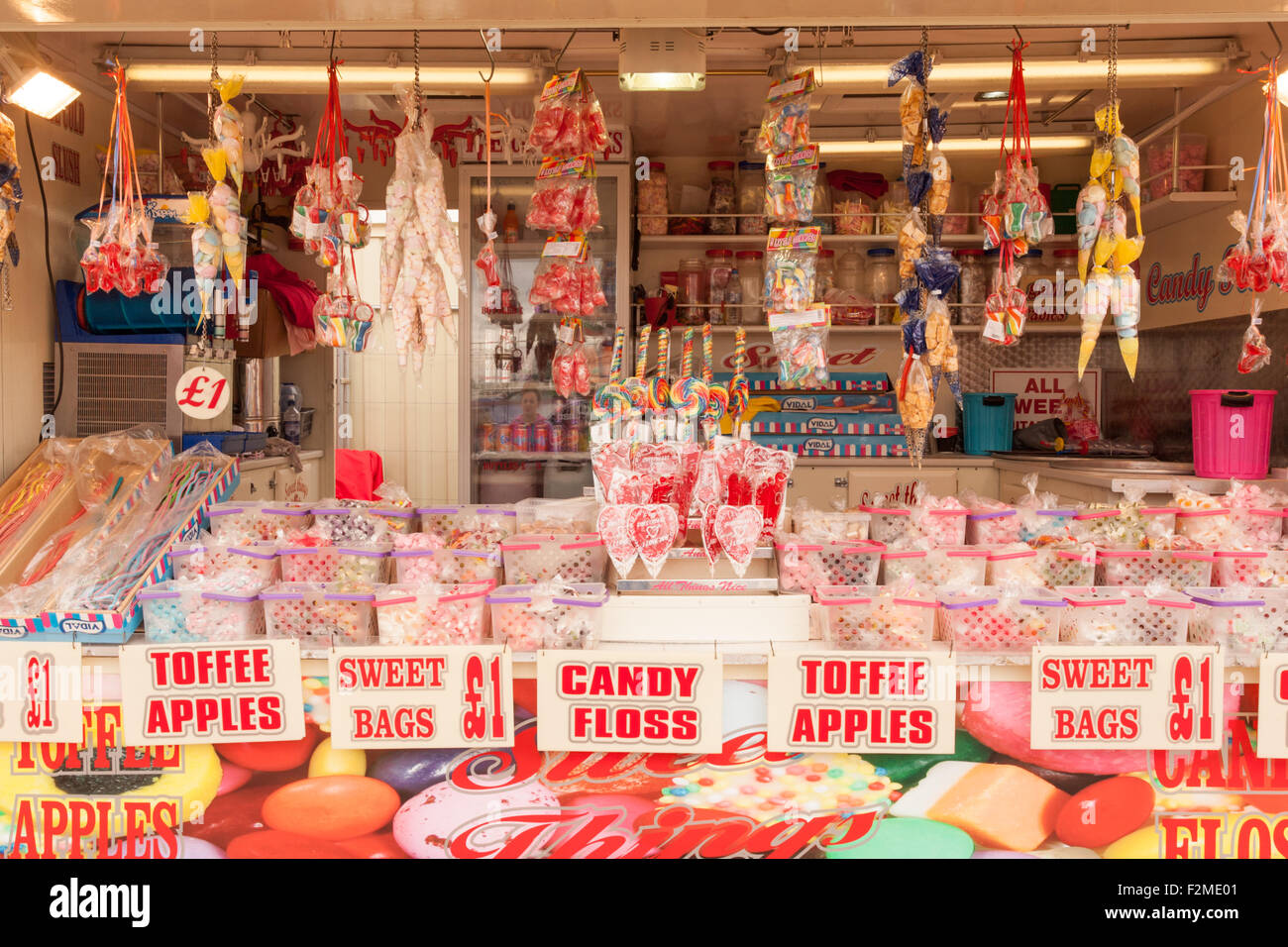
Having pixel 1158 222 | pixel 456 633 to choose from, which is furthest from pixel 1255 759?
pixel 1158 222

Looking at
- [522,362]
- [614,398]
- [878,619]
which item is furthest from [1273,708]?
[522,362]

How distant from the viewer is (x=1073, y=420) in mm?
5910

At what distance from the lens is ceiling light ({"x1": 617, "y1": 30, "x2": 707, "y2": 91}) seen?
3096mm

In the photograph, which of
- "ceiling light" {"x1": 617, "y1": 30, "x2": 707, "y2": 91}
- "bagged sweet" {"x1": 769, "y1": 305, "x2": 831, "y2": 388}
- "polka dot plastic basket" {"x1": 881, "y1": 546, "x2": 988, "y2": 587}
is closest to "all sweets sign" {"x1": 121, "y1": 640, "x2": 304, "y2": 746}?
"polka dot plastic basket" {"x1": 881, "y1": 546, "x2": 988, "y2": 587}

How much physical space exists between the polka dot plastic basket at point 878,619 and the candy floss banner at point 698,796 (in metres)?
0.18

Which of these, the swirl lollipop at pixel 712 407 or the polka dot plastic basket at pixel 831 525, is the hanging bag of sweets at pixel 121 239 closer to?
the swirl lollipop at pixel 712 407

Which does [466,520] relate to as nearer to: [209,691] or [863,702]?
[209,691]

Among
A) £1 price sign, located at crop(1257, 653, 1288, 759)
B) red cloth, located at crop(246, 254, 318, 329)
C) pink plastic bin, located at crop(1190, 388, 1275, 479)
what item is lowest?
£1 price sign, located at crop(1257, 653, 1288, 759)

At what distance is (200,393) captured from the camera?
3820 millimetres

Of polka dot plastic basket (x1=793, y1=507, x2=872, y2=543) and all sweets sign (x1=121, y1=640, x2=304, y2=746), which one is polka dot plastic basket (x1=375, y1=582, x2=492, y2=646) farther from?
polka dot plastic basket (x1=793, y1=507, x2=872, y2=543)

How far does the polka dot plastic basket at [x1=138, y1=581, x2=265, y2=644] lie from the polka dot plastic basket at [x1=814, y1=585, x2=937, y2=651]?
56.5 inches

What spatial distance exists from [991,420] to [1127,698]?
369cm
